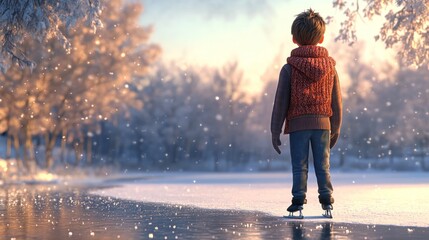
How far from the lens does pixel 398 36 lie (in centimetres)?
2034

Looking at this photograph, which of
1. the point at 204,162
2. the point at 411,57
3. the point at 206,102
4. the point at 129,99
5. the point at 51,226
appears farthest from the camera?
the point at 204,162

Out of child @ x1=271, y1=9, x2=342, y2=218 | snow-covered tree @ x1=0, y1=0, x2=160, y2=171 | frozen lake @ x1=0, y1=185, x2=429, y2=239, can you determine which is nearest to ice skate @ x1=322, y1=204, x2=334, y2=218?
child @ x1=271, y1=9, x2=342, y2=218

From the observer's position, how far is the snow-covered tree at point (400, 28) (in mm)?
19156

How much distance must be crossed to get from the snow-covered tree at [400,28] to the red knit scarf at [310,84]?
335 inches

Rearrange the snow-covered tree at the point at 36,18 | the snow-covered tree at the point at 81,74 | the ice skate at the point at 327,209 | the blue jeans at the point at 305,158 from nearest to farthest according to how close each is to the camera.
→ the blue jeans at the point at 305,158 < the ice skate at the point at 327,209 < the snow-covered tree at the point at 36,18 < the snow-covered tree at the point at 81,74

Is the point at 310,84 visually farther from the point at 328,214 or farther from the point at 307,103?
the point at 328,214

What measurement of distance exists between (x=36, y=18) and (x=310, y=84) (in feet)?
19.4

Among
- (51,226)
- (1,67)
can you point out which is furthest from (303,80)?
(1,67)

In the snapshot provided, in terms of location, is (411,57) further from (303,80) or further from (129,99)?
(129,99)

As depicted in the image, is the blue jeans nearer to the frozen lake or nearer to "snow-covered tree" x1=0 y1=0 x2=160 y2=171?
the frozen lake

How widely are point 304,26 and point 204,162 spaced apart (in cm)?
8218

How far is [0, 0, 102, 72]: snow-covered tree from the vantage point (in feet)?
46.0

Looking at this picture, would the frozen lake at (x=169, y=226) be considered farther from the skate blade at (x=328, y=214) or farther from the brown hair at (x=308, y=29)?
the brown hair at (x=308, y=29)

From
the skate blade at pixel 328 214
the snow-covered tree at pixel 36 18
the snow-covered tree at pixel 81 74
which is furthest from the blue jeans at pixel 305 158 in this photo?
the snow-covered tree at pixel 81 74
